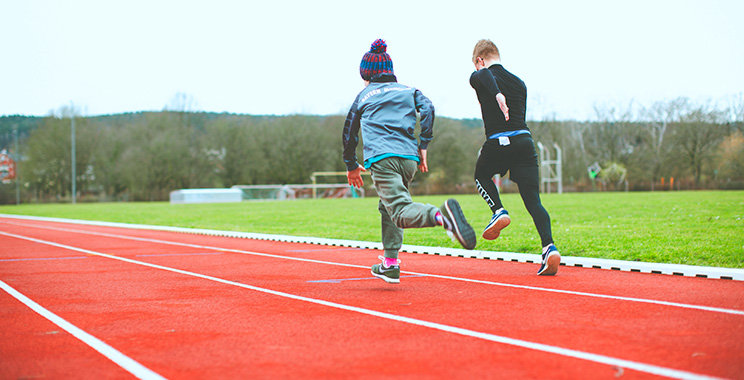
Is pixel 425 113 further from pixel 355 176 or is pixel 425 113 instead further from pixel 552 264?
pixel 552 264

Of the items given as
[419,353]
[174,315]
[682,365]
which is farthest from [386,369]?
[174,315]

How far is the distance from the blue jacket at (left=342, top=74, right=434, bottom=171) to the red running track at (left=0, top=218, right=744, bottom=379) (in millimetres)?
1251

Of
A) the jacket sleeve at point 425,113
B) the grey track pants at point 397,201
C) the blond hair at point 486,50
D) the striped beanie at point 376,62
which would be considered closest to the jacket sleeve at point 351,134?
the striped beanie at point 376,62

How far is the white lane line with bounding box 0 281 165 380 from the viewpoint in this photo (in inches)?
124

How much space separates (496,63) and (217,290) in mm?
3584

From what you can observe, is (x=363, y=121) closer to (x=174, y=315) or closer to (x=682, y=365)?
(x=174, y=315)

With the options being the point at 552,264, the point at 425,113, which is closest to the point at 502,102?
the point at 425,113

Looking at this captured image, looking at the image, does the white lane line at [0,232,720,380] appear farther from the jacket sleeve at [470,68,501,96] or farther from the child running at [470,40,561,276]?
the jacket sleeve at [470,68,501,96]

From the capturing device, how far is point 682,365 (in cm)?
298

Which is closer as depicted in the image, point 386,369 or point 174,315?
point 386,369

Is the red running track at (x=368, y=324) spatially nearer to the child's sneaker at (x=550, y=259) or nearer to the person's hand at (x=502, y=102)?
the child's sneaker at (x=550, y=259)

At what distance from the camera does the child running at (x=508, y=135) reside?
646cm

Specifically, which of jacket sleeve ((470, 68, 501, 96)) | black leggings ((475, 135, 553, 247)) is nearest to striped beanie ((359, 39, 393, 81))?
jacket sleeve ((470, 68, 501, 96))

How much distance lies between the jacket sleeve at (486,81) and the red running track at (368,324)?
188 cm
